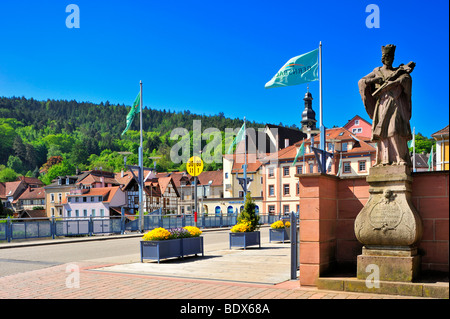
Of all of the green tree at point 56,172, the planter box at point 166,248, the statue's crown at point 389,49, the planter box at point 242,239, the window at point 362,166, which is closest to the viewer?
the statue's crown at point 389,49

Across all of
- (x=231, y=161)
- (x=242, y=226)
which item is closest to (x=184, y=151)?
(x=231, y=161)

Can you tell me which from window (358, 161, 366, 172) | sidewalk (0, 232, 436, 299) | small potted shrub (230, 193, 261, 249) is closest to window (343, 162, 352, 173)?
window (358, 161, 366, 172)

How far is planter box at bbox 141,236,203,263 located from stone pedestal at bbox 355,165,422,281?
7.09 m

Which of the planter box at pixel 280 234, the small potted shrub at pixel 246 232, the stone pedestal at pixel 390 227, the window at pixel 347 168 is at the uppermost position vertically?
the window at pixel 347 168

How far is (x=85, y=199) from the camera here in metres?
87.4

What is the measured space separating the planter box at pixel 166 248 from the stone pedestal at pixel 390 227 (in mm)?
7095

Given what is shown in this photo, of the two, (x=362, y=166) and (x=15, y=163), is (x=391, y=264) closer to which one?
(x=362, y=166)

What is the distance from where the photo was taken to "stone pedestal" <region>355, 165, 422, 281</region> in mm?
→ 8656

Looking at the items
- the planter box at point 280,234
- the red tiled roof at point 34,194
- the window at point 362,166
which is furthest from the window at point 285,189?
the red tiled roof at point 34,194

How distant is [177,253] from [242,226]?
559 cm

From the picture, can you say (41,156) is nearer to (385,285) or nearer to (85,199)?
(85,199)

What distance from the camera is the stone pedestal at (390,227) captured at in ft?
28.4

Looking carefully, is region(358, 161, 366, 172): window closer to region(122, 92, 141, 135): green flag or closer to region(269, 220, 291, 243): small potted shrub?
region(122, 92, 141, 135): green flag

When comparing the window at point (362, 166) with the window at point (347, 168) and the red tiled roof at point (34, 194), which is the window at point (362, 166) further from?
the red tiled roof at point (34, 194)
